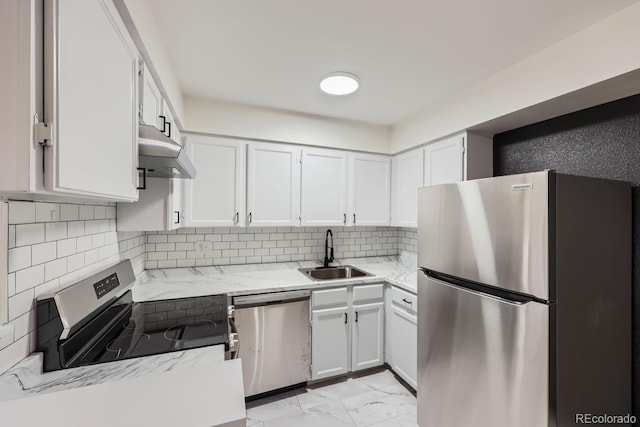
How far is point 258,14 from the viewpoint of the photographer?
132cm

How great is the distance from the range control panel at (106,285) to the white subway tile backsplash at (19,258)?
0.35 metres

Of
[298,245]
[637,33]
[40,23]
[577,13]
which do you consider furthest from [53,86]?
[298,245]

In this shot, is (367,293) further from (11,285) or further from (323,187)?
(11,285)

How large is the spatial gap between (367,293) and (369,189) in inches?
42.9

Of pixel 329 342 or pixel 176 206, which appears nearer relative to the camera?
pixel 176 206

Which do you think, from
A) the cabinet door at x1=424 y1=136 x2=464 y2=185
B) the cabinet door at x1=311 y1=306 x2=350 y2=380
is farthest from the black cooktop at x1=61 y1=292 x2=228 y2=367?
the cabinet door at x1=424 y1=136 x2=464 y2=185

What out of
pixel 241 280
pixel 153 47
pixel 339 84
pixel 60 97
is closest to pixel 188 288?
pixel 241 280

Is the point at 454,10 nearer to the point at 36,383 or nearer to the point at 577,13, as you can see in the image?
the point at 577,13

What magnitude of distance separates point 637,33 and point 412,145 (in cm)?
151

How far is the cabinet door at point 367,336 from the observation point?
237 cm

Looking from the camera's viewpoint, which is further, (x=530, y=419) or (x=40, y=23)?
(x=530, y=419)

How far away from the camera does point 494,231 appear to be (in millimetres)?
1348
